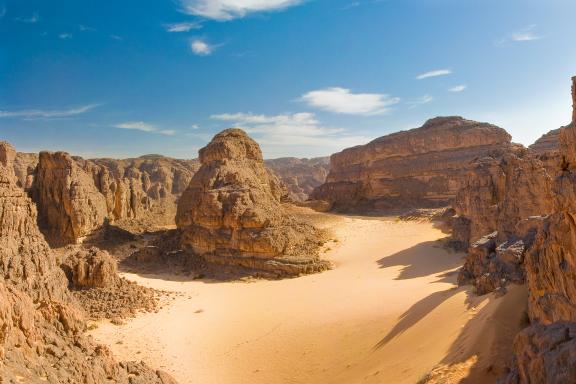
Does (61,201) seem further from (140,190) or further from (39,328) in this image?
(39,328)

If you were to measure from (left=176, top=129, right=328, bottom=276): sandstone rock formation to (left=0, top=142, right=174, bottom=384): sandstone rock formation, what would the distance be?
461 inches

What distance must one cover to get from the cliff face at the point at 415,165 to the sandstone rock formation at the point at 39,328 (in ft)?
127

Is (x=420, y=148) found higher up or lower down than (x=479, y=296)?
higher up

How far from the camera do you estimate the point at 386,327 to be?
1238cm

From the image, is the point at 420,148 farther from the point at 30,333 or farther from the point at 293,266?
the point at 30,333

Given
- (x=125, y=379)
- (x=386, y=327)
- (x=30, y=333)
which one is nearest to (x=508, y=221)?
(x=386, y=327)

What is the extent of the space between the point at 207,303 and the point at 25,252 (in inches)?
340

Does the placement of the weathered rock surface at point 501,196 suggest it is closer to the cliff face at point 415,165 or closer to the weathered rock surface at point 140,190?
the cliff face at point 415,165

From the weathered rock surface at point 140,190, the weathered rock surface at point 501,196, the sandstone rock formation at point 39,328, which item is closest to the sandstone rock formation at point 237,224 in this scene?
the weathered rock surface at point 501,196

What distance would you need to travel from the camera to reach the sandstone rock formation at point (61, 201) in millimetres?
25734

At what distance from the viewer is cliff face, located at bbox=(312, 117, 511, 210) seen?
43.0 meters

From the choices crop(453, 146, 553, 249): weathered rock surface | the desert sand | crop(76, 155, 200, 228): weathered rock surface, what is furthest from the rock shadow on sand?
crop(76, 155, 200, 228): weathered rock surface

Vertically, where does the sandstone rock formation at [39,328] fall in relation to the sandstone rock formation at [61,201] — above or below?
below

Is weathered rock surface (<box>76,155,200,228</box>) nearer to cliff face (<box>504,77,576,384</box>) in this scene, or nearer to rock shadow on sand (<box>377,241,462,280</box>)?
rock shadow on sand (<box>377,241,462,280</box>)
